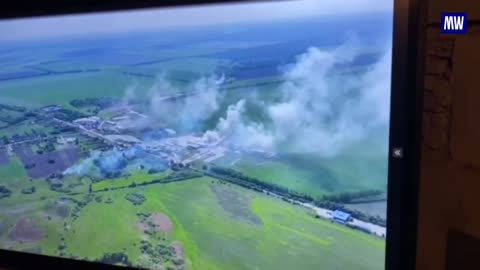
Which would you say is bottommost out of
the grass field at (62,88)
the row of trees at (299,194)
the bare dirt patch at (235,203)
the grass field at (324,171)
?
the bare dirt patch at (235,203)

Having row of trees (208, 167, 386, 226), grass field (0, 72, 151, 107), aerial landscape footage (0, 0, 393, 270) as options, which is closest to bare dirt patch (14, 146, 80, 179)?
aerial landscape footage (0, 0, 393, 270)

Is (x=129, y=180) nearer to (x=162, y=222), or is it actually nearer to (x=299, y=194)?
(x=162, y=222)

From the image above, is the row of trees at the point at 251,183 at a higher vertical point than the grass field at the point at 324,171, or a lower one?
lower

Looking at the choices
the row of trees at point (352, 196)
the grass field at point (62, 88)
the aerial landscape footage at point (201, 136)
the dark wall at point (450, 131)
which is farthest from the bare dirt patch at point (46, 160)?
the dark wall at point (450, 131)

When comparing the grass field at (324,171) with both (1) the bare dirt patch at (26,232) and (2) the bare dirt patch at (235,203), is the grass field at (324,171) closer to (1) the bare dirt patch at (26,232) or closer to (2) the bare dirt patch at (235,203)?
Answer: (2) the bare dirt patch at (235,203)

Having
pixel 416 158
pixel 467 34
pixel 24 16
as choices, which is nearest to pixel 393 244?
pixel 416 158

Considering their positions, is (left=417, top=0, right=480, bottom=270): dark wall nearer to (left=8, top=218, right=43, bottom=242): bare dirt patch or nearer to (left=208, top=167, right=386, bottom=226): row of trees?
(left=208, top=167, right=386, bottom=226): row of trees

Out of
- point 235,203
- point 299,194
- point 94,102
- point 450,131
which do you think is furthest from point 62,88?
point 450,131
